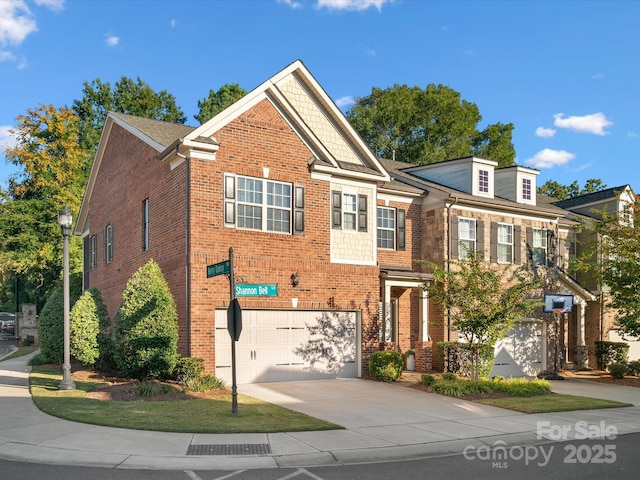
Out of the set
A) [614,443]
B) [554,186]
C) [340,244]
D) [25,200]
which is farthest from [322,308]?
[554,186]

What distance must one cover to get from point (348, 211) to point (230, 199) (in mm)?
4455

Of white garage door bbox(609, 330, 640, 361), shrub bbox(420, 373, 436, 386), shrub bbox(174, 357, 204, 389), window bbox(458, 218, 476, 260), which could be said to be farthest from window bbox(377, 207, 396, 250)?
white garage door bbox(609, 330, 640, 361)

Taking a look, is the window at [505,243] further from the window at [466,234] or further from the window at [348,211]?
the window at [348,211]

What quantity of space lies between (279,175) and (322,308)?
4.38 meters

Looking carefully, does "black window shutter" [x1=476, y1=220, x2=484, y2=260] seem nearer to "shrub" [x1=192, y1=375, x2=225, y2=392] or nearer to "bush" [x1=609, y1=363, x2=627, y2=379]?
"bush" [x1=609, y1=363, x2=627, y2=379]

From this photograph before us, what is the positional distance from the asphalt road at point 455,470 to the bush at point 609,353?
688 inches

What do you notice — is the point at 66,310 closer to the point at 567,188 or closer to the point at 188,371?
the point at 188,371

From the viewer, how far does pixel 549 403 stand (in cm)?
1577

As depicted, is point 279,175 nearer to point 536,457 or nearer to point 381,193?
point 381,193

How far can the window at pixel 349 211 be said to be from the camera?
2020 centimetres

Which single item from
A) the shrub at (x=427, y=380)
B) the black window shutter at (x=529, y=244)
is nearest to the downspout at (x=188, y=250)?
the shrub at (x=427, y=380)

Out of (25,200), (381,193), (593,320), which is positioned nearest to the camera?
(381,193)

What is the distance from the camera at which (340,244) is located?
65.2 ft

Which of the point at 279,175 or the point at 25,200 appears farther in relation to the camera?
the point at 25,200
